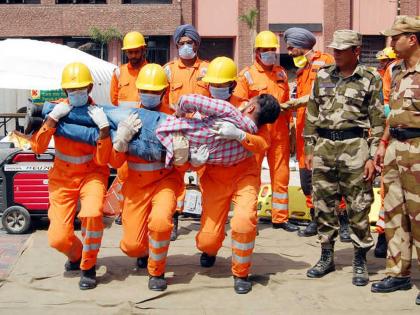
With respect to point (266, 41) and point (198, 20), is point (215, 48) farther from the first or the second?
point (266, 41)

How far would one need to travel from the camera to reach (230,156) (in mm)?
5348

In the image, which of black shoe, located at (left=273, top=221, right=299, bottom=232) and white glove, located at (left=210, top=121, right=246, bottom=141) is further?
black shoe, located at (left=273, top=221, right=299, bottom=232)

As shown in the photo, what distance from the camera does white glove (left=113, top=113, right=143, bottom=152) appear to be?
5.17m

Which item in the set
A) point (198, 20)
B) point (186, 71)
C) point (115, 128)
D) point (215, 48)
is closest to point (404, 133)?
point (115, 128)

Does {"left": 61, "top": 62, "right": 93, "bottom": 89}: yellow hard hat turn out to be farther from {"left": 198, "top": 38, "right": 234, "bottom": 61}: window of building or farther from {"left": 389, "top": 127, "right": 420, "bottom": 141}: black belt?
{"left": 198, "top": 38, "right": 234, "bottom": 61}: window of building

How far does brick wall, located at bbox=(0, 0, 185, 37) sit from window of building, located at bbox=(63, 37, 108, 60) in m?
0.45

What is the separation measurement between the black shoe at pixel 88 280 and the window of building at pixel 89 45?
28.5 meters

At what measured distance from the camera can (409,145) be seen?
509cm

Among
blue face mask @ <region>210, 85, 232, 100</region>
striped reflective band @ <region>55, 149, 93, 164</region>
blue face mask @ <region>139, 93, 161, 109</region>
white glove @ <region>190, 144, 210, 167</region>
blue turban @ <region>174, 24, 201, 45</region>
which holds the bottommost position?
striped reflective band @ <region>55, 149, 93, 164</region>

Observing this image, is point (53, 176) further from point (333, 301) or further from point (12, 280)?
point (333, 301)

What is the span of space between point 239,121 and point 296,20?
1178 inches

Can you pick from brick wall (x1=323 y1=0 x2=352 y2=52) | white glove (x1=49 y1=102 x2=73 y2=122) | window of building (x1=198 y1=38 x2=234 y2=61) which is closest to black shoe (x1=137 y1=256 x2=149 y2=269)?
white glove (x1=49 y1=102 x2=73 y2=122)

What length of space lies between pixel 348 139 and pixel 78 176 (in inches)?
83.8

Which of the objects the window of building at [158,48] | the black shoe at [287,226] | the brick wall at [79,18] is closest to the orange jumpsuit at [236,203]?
the black shoe at [287,226]
